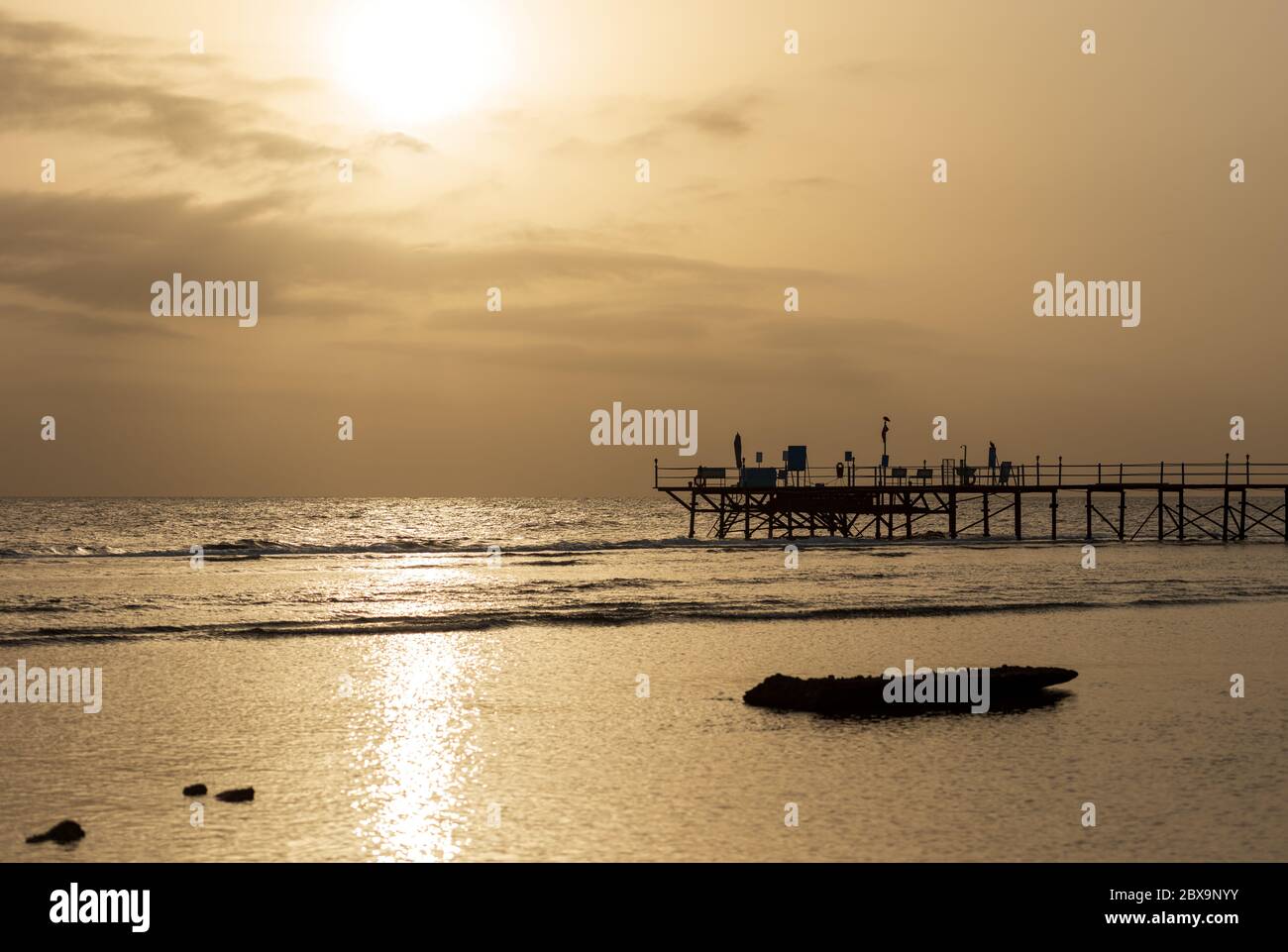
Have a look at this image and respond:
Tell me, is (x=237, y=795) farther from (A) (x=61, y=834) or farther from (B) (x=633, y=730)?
(B) (x=633, y=730)

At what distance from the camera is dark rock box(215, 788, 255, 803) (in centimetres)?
1369

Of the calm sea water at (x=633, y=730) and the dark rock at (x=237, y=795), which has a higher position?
the dark rock at (x=237, y=795)

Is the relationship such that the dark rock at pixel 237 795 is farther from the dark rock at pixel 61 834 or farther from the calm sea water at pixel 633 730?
the dark rock at pixel 61 834

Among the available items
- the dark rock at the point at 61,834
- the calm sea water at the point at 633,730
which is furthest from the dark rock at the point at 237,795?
the dark rock at the point at 61,834

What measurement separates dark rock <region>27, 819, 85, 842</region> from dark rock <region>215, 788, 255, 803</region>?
5.59 ft

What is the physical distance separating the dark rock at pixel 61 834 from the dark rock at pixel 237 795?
1704 millimetres

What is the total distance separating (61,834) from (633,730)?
7.80 meters

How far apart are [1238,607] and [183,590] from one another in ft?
116

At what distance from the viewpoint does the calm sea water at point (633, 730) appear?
490 inches

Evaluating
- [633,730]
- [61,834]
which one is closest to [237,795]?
[61,834]

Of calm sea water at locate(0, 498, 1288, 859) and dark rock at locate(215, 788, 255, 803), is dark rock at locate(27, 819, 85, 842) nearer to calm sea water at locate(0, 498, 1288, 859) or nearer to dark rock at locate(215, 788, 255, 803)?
calm sea water at locate(0, 498, 1288, 859)

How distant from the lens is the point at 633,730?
17703 millimetres

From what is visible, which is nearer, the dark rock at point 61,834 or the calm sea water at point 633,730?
the dark rock at point 61,834
